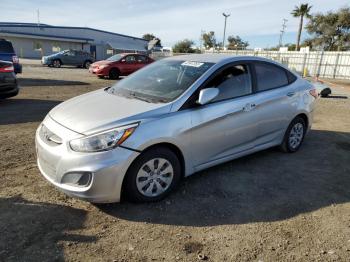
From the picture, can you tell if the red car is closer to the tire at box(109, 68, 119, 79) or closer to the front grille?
the tire at box(109, 68, 119, 79)

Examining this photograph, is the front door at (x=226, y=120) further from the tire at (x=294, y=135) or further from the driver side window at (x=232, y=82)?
the tire at (x=294, y=135)

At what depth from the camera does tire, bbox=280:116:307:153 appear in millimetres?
5547

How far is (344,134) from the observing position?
7289 mm

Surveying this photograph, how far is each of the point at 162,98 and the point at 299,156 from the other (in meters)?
2.88

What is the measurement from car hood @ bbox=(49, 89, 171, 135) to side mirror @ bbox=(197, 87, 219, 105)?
0.41 metres

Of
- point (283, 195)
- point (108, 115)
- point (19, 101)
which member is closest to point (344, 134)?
point (283, 195)

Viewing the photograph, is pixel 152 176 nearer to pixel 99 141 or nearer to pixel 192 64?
pixel 99 141

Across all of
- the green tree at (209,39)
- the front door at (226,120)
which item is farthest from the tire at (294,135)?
the green tree at (209,39)

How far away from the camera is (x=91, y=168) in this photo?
129 inches

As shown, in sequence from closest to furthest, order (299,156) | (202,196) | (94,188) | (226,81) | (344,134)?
1. (94,188)
2. (202,196)
3. (226,81)
4. (299,156)
5. (344,134)

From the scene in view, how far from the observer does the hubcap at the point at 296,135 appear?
5.62 m

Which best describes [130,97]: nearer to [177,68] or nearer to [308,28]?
[177,68]

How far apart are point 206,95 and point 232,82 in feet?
2.49

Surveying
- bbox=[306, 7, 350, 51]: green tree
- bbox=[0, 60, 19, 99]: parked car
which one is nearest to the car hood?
bbox=[0, 60, 19, 99]: parked car
